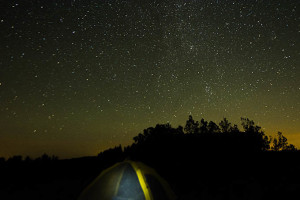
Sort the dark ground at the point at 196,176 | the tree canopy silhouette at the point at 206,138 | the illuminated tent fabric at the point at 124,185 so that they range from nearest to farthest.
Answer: the illuminated tent fabric at the point at 124,185
the dark ground at the point at 196,176
the tree canopy silhouette at the point at 206,138

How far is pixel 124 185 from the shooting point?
6.45 meters

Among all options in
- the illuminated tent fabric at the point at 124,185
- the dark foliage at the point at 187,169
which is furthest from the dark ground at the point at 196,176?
the illuminated tent fabric at the point at 124,185

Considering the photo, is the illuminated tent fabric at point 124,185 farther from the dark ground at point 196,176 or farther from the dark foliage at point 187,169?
the dark ground at point 196,176

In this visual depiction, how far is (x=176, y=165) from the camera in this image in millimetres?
14023

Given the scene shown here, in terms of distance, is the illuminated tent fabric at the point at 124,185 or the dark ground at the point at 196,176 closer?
the illuminated tent fabric at the point at 124,185

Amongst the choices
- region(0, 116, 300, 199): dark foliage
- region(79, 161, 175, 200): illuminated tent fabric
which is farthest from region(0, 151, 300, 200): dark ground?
region(79, 161, 175, 200): illuminated tent fabric

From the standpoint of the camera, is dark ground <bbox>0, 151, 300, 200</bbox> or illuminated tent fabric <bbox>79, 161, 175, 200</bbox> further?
dark ground <bbox>0, 151, 300, 200</bbox>

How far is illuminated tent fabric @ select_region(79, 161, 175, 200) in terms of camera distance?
6.33 m

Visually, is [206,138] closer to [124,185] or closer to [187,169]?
[187,169]

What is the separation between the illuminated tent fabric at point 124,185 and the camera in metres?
6.33

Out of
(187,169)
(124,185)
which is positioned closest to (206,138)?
(187,169)

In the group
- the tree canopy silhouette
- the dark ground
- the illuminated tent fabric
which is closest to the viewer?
the illuminated tent fabric

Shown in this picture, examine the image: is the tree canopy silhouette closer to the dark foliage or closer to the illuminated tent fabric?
the dark foliage

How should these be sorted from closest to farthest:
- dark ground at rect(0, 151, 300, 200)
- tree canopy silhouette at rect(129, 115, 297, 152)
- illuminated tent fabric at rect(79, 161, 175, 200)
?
illuminated tent fabric at rect(79, 161, 175, 200), dark ground at rect(0, 151, 300, 200), tree canopy silhouette at rect(129, 115, 297, 152)
